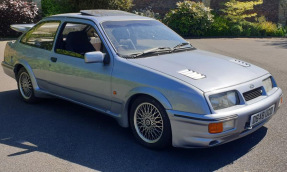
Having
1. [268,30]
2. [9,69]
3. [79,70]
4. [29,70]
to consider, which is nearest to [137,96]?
[79,70]

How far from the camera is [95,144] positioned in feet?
15.6

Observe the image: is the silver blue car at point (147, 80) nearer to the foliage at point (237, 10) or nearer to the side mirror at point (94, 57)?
the side mirror at point (94, 57)

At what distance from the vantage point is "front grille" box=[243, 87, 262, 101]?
434 centimetres

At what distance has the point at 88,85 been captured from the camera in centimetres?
516

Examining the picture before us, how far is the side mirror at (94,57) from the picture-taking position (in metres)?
4.69

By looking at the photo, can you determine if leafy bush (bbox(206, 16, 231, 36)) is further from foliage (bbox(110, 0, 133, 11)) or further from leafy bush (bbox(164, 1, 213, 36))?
foliage (bbox(110, 0, 133, 11))

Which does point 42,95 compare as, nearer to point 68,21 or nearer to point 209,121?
point 68,21

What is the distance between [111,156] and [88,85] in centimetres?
122

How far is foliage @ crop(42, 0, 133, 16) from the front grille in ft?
44.7

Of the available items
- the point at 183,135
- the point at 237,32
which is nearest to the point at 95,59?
the point at 183,135

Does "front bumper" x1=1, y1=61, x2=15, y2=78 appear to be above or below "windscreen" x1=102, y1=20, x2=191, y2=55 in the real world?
below

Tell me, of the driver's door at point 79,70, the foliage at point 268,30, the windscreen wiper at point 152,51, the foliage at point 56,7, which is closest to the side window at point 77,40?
the driver's door at point 79,70

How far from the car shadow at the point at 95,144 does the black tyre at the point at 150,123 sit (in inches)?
5.1

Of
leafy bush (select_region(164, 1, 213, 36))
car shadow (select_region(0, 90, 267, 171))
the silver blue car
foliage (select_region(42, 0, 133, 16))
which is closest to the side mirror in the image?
the silver blue car
